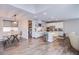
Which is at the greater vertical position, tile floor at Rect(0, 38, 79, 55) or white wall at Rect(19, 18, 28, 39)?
white wall at Rect(19, 18, 28, 39)

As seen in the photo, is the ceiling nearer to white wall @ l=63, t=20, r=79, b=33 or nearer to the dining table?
white wall @ l=63, t=20, r=79, b=33

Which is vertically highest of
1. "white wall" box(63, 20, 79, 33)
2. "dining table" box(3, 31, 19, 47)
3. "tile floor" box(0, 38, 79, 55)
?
"white wall" box(63, 20, 79, 33)

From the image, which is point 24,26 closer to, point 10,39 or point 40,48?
point 10,39

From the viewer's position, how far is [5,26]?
2426 millimetres

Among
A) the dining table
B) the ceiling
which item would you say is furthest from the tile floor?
the ceiling

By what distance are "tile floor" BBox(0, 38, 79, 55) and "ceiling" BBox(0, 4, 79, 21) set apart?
19.9 inches

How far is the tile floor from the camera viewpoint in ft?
→ 8.00

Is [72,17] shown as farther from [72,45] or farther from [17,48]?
[17,48]

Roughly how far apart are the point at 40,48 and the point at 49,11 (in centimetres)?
82
